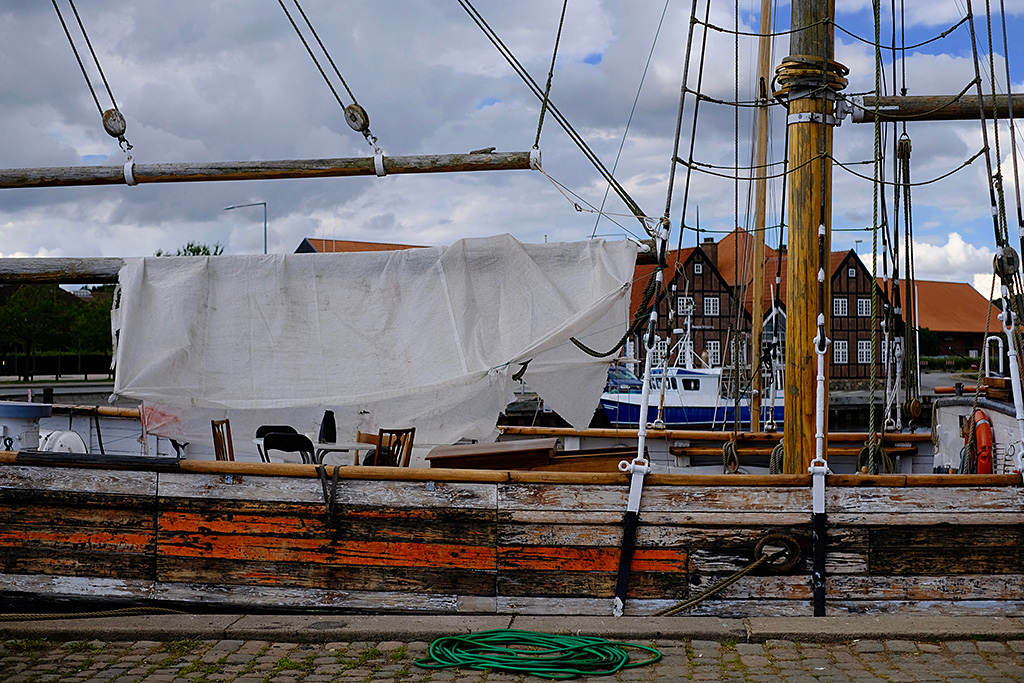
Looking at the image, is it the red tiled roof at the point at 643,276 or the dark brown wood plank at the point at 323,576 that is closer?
the dark brown wood plank at the point at 323,576

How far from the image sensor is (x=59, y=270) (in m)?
7.38

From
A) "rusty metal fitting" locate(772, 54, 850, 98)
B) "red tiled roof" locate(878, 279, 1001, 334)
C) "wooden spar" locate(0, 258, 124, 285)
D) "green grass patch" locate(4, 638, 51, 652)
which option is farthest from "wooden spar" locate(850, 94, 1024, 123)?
"red tiled roof" locate(878, 279, 1001, 334)

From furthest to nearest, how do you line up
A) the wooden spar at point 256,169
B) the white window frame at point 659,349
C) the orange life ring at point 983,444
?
the wooden spar at point 256,169 < the orange life ring at point 983,444 < the white window frame at point 659,349

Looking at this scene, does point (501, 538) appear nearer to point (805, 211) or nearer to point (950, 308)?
point (805, 211)

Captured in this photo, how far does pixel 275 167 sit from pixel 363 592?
397 cm

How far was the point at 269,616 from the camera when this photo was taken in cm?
573

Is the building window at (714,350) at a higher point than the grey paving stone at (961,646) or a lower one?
higher

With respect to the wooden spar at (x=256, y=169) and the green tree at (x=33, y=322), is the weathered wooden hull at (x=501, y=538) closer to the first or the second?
the wooden spar at (x=256, y=169)

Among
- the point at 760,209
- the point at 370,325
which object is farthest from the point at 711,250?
the point at 370,325

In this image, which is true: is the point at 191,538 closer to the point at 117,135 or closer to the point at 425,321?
the point at 425,321

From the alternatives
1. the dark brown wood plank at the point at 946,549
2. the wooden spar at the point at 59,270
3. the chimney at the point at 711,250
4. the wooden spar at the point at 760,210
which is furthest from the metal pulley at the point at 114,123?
the chimney at the point at 711,250

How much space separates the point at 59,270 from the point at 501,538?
435cm

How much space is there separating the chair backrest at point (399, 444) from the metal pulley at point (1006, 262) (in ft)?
13.4

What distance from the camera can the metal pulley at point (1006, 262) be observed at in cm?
582
